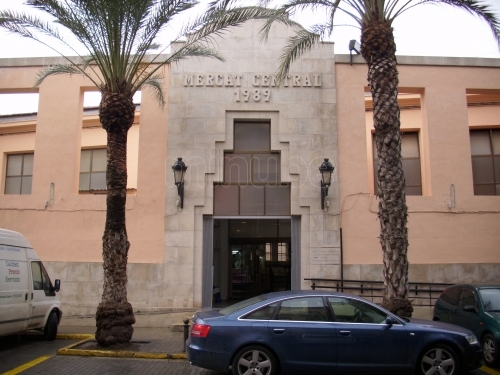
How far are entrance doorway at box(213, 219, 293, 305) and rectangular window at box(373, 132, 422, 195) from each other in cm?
508

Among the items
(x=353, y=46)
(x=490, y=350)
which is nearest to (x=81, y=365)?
(x=490, y=350)

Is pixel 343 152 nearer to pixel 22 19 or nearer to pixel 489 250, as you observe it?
pixel 489 250

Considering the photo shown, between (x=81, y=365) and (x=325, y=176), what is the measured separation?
8.16 m

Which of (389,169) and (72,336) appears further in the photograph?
(72,336)

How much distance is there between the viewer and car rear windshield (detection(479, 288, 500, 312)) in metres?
9.04

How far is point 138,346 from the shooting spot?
9836mm

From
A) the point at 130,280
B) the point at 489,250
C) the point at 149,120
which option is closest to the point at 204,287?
the point at 130,280

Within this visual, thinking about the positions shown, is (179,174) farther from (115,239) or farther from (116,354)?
(116,354)

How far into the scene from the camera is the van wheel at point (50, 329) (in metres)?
10.9

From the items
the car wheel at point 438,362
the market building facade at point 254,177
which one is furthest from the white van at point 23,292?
the car wheel at point 438,362

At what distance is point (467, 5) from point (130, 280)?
11.3 m

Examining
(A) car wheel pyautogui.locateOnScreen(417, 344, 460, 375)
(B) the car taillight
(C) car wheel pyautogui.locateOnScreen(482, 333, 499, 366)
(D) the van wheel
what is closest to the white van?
(D) the van wheel

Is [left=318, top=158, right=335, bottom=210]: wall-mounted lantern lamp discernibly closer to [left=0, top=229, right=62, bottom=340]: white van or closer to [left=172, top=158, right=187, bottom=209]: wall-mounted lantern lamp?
[left=172, top=158, right=187, bottom=209]: wall-mounted lantern lamp

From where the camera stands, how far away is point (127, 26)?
1036cm
